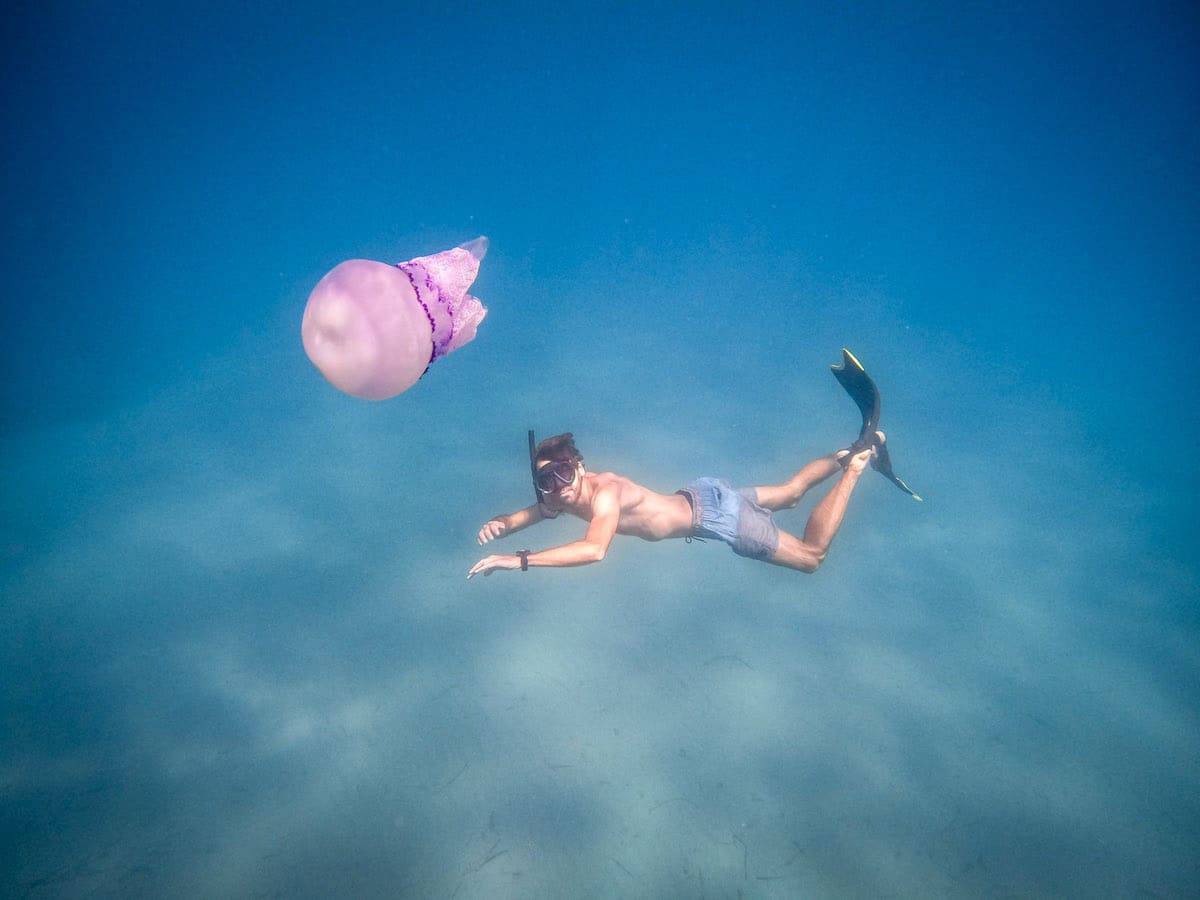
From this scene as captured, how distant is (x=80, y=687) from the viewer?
256 inches

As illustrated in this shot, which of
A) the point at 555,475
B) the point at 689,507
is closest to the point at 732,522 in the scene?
the point at 689,507

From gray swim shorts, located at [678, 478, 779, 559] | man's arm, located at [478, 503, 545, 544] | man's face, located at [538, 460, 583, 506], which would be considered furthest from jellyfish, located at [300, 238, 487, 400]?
gray swim shorts, located at [678, 478, 779, 559]

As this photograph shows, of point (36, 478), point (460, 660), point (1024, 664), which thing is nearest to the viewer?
point (460, 660)

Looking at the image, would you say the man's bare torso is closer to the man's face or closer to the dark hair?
the man's face

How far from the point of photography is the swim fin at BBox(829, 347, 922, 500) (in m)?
6.74

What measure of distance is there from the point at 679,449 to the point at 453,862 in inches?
297

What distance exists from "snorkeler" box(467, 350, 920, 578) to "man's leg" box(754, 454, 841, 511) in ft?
0.04

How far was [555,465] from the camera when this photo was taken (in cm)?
490

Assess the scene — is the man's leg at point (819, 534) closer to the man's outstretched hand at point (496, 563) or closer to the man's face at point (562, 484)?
the man's face at point (562, 484)

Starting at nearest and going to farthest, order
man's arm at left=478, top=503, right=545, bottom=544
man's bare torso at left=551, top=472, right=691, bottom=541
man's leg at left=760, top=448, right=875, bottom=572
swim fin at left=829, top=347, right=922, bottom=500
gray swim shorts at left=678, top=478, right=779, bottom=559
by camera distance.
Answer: man's arm at left=478, top=503, right=545, bottom=544
man's bare torso at left=551, top=472, right=691, bottom=541
gray swim shorts at left=678, top=478, right=779, bottom=559
man's leg at left=760, top=448, right=875, bottom=572
swim fin at left=829, top=347, right=922, bottom=500

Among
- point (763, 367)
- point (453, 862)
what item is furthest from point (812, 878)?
point (763, 367)

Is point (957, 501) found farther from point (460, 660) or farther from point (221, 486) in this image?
point (221, 486)

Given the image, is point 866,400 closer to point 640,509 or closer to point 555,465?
point 640,509

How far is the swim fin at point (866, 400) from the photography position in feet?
22.1
